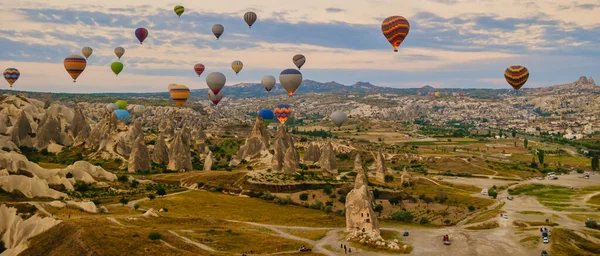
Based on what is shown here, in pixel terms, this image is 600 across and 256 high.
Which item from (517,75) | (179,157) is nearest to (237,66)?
(179,157)

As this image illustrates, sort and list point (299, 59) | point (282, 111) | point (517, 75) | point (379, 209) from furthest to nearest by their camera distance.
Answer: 1. point (282, 111)
2. point (299, 59)
3. point (517, 75)
4. point (379, 209)

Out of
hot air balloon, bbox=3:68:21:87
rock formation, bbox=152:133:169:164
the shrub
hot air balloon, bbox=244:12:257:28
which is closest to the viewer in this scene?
the shrub

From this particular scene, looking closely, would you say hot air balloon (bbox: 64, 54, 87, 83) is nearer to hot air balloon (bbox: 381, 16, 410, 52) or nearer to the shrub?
hot air balloon (bbox: 381, 16, 410, 52)

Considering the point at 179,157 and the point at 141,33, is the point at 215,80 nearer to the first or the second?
the point at 141,33

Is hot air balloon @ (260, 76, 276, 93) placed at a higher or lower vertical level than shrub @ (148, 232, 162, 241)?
higher

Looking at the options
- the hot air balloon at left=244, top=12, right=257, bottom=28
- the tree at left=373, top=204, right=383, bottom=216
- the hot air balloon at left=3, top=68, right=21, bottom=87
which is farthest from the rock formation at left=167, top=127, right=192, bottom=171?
the hot air balloon at left=3, top=68, right=21, bottom=87

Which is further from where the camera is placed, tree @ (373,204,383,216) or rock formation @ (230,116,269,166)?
rock formation @ (230,116,269,166)

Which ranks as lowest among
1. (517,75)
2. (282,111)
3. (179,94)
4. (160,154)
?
(160,154)
